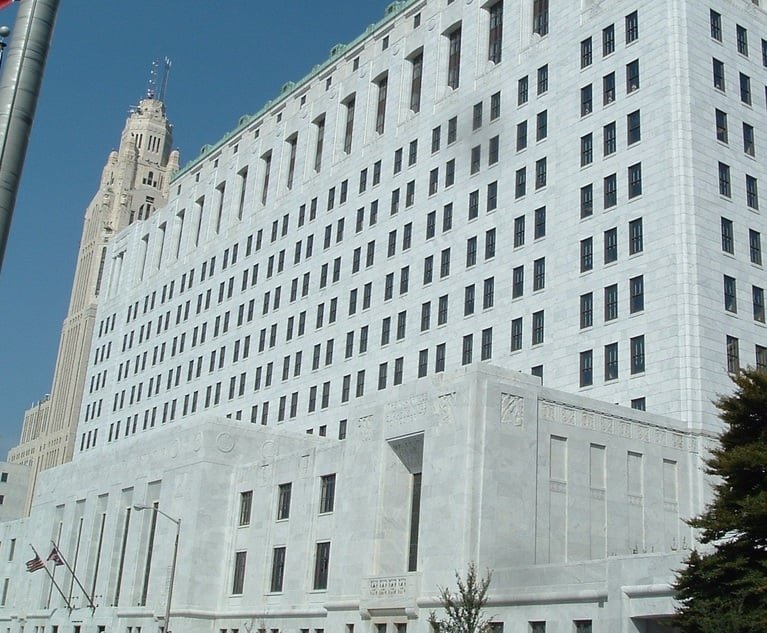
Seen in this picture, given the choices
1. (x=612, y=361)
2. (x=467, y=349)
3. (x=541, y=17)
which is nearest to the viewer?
(x=612, y=361)

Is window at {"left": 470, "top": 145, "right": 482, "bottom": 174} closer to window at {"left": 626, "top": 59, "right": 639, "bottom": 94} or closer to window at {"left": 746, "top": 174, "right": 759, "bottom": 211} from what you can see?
window at {"left": 626, "top": 59, "right": 639, "bottom": 94}

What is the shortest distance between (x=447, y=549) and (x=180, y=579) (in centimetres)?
2478

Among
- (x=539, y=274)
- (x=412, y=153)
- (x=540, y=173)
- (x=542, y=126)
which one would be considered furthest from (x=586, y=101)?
(x=412, y=153)

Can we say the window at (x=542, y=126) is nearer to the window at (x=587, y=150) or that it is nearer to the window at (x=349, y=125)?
the window at (x=587, y=150)

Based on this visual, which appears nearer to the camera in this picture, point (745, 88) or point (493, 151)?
point (745, 88)

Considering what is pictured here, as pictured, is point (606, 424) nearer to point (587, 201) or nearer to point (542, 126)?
point (587, 201)

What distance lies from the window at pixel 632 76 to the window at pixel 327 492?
2827 centimetres

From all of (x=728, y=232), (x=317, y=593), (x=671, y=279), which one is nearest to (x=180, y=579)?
(x=317, y=593)

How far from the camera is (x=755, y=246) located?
6022 centimetres

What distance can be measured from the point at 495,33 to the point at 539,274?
70.1 feet

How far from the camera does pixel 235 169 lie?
347 ft

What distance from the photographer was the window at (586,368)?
192 feet

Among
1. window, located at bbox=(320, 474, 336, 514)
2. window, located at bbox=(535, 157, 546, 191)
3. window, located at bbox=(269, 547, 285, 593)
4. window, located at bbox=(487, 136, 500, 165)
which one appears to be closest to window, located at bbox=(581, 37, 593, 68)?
window, located at bbox=(535, 157, 546, 191)

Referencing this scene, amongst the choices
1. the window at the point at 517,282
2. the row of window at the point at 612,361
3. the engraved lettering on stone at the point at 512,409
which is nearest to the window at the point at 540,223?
the window at the point at 517,282
